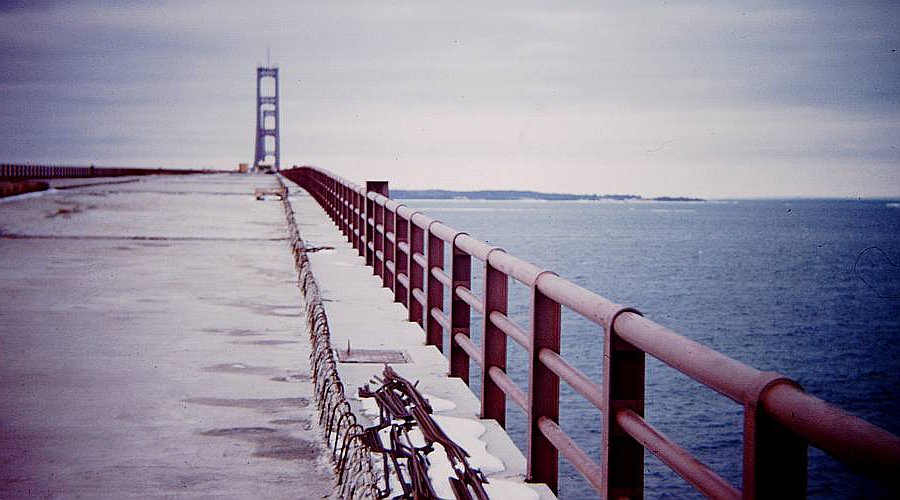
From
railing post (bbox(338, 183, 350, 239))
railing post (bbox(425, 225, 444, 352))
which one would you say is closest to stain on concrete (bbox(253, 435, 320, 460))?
railing post (bbox(425, 225, 444, 352))

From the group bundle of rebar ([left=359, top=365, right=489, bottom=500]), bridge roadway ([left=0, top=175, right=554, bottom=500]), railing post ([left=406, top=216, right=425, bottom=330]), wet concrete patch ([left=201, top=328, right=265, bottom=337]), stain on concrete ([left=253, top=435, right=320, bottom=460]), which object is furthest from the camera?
wet concrete patch ([left=201, top=328, right=265, bottom=337])

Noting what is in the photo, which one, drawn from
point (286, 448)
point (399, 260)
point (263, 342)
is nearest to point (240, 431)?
point (286, 448)

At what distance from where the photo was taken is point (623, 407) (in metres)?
4.55

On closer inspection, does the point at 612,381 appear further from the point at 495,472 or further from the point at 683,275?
the point at 683,275

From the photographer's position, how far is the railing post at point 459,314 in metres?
8.71

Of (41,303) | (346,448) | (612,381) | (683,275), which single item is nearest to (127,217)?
(41,303)

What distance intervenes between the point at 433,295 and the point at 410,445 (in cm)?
435

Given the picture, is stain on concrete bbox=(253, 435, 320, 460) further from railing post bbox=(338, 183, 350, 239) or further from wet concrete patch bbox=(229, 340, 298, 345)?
railing post bbox=(338, 183, 350, 239)

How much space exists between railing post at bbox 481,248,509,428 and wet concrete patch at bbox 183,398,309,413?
6.24 feet

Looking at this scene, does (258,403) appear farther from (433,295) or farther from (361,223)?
(361,223)

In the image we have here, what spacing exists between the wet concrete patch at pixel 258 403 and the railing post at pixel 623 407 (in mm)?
4362

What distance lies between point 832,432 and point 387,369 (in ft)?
18.5

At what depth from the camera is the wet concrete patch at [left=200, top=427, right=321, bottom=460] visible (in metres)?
7.15

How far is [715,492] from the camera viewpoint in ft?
11.1
